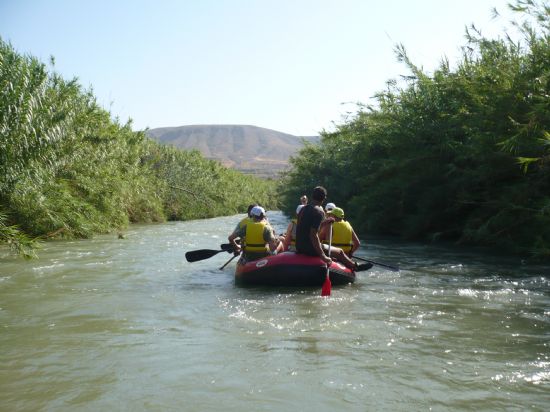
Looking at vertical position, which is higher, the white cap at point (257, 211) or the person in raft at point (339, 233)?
the white cap at point (257, 211)

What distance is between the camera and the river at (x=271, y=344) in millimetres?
4422

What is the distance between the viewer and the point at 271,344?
231 inches

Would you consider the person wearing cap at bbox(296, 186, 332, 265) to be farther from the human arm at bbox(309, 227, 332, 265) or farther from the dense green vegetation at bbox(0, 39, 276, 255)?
the dense green vegetation at bbox(0, 39, 276, 255)

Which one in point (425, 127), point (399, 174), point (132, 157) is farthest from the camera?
point (132, 157)

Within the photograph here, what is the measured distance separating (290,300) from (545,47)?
7.54 metres

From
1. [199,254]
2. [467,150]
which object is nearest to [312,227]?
[199,254]

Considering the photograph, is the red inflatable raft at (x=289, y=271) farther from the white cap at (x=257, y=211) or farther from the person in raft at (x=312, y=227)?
the white cap at (x=257, y=211)

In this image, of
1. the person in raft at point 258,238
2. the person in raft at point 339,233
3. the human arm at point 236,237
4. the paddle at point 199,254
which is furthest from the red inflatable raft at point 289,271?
the paddle at point 199,254

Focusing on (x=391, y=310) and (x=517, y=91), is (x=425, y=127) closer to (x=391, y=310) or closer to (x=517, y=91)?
(x=517, y=91)

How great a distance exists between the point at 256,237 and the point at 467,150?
6.84 m

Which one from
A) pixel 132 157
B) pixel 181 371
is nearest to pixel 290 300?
pixel 181 371

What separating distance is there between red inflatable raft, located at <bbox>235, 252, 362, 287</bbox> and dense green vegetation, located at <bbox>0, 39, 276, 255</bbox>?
14.0ft

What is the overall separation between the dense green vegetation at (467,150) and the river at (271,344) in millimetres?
2553

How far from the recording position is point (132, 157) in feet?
85.2
